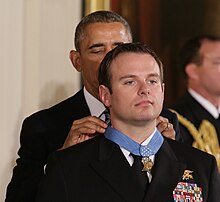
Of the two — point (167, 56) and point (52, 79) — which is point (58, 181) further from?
point (167, 56)

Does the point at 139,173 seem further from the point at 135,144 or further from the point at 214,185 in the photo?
the point at 214,185

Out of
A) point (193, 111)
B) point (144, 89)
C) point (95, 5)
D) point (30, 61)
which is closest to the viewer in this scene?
point (144, 89)

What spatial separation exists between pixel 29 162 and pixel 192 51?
1.64 metres

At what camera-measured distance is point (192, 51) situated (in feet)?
12.9

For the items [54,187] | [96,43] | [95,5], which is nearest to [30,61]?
[95,5]

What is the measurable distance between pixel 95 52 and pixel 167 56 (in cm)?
146

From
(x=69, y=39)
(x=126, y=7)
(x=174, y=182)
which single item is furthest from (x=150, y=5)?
(x=174, y=182)

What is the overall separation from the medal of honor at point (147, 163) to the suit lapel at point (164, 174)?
11 mm

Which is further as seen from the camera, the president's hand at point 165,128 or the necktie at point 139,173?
the president's hand at point 165,128

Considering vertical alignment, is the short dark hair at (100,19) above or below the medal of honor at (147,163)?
above

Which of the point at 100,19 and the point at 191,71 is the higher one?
the point at 100,19

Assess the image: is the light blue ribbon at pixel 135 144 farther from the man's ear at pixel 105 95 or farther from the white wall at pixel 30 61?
the white wall at pixel 30 61

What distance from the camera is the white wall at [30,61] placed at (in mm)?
3238

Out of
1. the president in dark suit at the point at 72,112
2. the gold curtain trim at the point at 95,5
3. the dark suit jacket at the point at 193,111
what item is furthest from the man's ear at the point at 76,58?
the dark suit jacket at the point at 193,111
